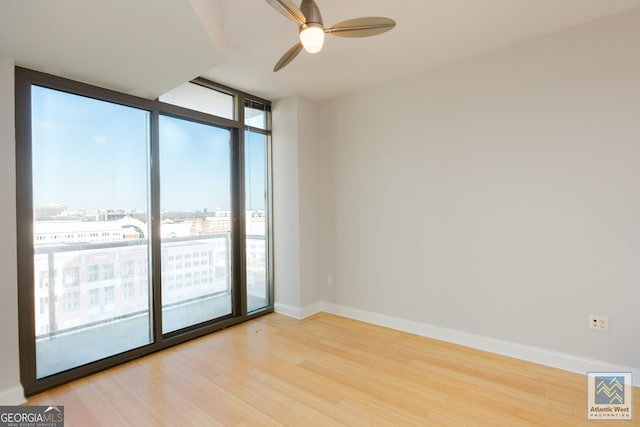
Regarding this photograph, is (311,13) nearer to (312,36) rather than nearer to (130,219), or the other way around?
(312,36)

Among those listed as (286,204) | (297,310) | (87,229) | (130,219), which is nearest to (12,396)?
(87,229)

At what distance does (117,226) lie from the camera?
2742 mm

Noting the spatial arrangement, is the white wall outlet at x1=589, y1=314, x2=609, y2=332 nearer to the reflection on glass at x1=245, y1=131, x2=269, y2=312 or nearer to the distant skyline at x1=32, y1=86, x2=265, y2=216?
the reflection on glass at x1=245, y1=131, x2=269, y2=312

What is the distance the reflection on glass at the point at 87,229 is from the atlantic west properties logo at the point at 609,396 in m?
3.67

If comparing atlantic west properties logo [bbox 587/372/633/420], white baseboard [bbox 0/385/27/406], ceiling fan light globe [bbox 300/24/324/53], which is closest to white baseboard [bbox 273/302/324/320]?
white baseboard [bbox 0/385/27/406]

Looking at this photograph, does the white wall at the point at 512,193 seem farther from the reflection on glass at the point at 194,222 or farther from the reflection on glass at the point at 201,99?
the reflection on glass at the point at 194,222

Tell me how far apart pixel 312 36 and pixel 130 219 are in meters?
2.32

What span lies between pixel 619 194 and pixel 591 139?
47 centimetres

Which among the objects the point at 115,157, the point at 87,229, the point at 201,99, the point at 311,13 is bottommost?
the point at 87,229

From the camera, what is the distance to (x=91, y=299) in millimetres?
2611

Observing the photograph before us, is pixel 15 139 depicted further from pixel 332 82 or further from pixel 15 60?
pixel 332 82

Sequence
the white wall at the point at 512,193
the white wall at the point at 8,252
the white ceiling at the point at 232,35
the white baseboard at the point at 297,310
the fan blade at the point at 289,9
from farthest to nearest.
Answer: the white baseboard at the point at 297,310, the white wall at the point at 512,193, the white wall at the point at 8,252, the white ceiling at the point at 232,35, the fan blade at the point at 289,9

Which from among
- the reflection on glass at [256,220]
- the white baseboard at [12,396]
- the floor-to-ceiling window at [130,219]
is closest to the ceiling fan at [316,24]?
the floor-to-ceiling window at [130,219]

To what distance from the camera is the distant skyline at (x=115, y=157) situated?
2.37m
